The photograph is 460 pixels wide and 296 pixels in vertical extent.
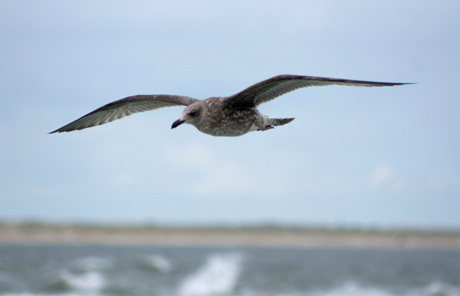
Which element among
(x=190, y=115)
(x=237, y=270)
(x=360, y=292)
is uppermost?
(x=237, y=270)

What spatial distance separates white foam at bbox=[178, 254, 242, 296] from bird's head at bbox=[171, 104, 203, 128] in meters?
30.4

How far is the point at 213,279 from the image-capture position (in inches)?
1769

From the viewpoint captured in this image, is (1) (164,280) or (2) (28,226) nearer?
(1) (164,280)

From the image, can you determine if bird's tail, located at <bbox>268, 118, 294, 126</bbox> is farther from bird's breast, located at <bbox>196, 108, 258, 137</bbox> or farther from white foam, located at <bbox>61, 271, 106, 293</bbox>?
white foam, located at <bbox>61, 271, 106, 293</bbox>

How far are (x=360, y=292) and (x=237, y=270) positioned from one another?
437 inches

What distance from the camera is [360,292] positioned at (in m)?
39.2

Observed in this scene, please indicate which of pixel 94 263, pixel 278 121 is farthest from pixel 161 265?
pixel 278 121

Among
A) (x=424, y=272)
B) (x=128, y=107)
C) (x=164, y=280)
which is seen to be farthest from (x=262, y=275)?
(x=128, y=107)

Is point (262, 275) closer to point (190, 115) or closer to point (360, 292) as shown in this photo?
point (360, 292)

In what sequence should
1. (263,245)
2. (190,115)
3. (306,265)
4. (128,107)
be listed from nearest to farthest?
(190,115) → (128,107) → (306,265) → (263,245)

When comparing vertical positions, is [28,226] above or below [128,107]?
above

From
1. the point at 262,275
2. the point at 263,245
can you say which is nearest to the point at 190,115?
the point at 262,275

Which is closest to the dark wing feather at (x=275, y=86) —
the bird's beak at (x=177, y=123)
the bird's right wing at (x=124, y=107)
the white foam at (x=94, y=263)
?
the bird's beak at (x=177, y=123)

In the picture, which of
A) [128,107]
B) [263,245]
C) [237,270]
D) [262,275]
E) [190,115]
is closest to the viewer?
[190,115]
